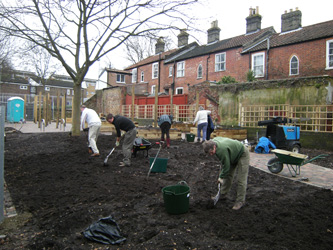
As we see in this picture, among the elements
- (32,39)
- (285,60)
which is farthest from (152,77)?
(32,39)

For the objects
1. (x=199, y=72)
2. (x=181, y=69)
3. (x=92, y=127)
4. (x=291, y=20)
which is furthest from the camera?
(x=181, y=69)

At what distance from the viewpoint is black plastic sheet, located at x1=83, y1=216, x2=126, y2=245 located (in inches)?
129

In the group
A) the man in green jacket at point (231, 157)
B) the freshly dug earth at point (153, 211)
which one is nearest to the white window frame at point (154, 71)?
the freshly dug earth at point (153, 211)

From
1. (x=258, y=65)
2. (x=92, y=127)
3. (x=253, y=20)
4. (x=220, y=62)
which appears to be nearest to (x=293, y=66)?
(x=258, y=65)

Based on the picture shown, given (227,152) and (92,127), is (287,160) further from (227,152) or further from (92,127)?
(92,127)

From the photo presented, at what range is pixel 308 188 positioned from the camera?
5.52 meters

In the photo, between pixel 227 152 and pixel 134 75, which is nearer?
pixel 227 152

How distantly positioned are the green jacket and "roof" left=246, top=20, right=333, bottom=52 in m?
16.7

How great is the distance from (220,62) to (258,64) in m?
3.90

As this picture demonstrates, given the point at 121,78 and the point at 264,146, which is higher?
the point at 121,78

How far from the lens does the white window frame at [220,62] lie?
2376 centimetres

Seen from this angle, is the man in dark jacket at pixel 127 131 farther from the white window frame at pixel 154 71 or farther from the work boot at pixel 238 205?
the white window frame at pixel 154 71

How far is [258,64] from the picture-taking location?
21.1 metres

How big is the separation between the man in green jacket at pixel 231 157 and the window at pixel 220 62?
20.4 metres
